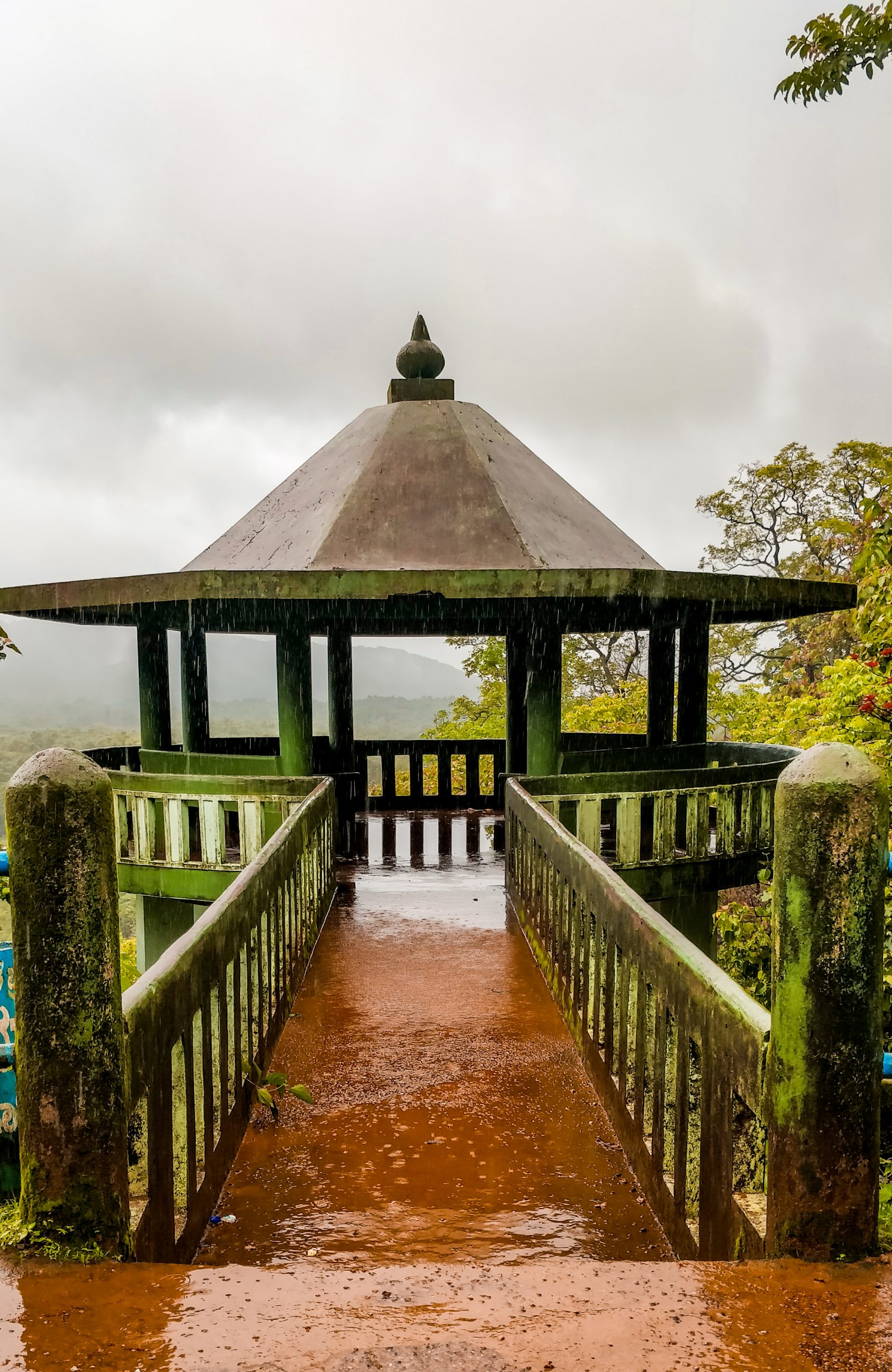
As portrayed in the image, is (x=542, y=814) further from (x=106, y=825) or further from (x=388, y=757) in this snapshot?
(x=388, y=757)

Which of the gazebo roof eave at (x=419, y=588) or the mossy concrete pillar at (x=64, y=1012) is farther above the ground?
the gazebo roof eave at (x=419, y=588)

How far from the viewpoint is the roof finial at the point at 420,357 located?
599 inches

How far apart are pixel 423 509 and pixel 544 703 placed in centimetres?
353

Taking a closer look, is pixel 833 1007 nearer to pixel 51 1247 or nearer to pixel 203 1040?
pixel 51 1247

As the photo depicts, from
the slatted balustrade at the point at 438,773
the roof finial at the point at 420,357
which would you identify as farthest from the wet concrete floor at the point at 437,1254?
the roof finial at the point at 420,357

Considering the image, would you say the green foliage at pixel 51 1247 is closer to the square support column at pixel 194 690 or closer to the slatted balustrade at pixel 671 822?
the slatted balustrade at pixel 671 822

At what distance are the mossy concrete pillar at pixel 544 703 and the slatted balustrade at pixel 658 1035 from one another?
3916 mm

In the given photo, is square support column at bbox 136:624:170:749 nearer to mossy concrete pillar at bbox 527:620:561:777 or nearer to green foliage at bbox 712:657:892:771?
mossy concrete pillar at bbox 527:620:561:777

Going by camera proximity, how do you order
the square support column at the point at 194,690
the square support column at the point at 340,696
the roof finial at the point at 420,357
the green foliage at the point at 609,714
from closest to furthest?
1. the square support column at the point at 194,690
2. the square support column at the point at 340,696
3. the roof finial at the point at 420,357
4. the green foliage at the point at 609,714

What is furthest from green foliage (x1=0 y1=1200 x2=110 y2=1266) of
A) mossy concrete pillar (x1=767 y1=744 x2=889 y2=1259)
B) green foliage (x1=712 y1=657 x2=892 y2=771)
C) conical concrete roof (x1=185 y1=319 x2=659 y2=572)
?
conical concrete roof (x1=185 y1=319 x2=659 y2=572)

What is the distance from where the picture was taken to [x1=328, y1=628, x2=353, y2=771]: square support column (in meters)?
14.7

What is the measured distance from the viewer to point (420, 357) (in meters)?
15.2

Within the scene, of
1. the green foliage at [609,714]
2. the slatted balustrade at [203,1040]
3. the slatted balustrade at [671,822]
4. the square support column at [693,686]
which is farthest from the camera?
the green foliage at [609,714]

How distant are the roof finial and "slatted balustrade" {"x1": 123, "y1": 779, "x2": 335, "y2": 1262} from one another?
35.8 ft
